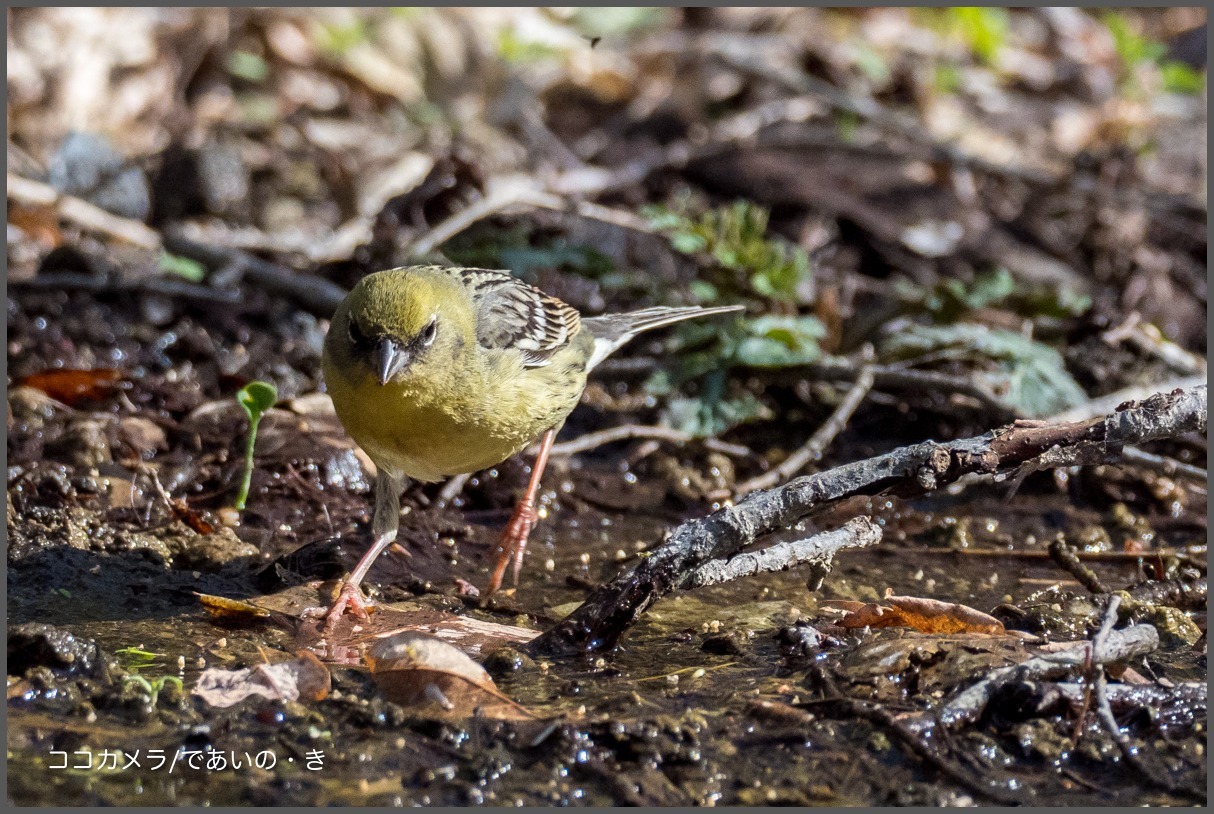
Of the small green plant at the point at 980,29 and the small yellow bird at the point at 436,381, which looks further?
the small green plant at the point at 980,29

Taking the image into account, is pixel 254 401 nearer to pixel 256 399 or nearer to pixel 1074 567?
pixel 256 399

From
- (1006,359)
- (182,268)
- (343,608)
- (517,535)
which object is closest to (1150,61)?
(1006,359)

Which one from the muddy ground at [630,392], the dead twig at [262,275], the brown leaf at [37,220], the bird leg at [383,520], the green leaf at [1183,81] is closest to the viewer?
the muddy ground at [630,392]

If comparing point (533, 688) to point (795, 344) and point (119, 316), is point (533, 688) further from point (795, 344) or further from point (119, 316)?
point (119, 316)

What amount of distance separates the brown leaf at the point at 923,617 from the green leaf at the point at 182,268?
4.62 m

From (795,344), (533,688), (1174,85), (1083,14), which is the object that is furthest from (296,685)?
(1083,14)

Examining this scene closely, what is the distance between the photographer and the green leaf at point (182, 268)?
24.0ft

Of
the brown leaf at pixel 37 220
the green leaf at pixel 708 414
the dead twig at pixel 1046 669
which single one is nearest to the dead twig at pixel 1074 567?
the dead twig at pixel 1046 669

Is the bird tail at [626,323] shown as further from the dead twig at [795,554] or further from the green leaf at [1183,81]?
the green leaf at [1183,81]

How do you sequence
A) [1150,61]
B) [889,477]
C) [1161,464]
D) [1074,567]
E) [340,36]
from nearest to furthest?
[889,477], [1074,567], [1161,464], [340,36], [1150,61]

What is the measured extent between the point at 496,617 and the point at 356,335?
1.16 m

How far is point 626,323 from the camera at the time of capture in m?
6.41

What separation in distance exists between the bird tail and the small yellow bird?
0.57 meters

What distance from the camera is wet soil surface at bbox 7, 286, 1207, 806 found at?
341cm
